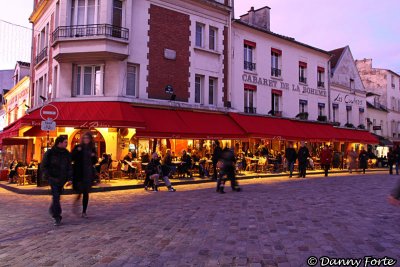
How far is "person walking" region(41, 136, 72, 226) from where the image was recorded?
6.36 metres

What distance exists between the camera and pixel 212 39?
64.5 ft

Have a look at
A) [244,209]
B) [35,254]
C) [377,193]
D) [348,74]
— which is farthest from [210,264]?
[348,74]

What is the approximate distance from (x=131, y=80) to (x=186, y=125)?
10.7ft

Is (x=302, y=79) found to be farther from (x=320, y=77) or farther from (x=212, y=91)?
(x=212, y=91)

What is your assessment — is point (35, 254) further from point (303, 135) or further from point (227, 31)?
point (303, 135)

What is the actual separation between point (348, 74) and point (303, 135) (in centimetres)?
1121

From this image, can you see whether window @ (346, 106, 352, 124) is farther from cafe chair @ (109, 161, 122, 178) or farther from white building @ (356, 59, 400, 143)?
cafe chair @ (109, 161, 122, 178)

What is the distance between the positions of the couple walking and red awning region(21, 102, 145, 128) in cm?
692

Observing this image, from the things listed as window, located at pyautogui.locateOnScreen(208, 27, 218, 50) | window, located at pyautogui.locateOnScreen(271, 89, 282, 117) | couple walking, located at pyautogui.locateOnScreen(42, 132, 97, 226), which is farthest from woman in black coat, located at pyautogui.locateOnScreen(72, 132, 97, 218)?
window, located at pyautogui.locateOnScreen(271, 89, 282, 117)

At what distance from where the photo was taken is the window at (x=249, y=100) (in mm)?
21000

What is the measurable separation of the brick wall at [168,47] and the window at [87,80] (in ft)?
7.58

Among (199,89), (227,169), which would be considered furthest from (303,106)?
(227,169)

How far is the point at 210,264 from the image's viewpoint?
4121mm

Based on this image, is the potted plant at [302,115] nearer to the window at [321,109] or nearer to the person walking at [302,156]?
the window at [321,109]
